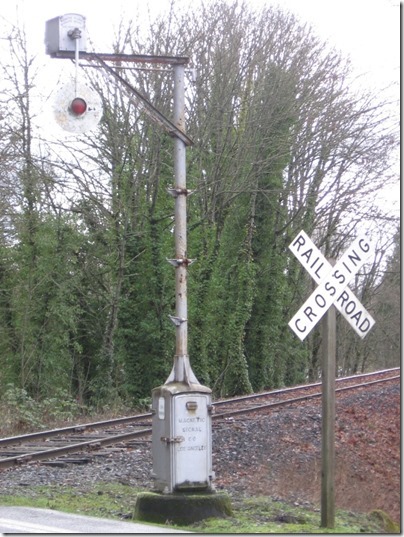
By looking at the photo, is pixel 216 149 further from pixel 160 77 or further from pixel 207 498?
pixel 207 498

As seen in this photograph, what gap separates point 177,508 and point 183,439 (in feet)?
2.23

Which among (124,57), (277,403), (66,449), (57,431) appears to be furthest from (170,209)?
(124,57)

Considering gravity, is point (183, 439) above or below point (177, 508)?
above

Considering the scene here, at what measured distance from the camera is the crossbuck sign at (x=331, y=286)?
345 inches

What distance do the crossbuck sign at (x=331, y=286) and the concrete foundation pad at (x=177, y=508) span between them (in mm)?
2271

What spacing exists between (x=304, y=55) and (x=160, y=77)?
8195mm

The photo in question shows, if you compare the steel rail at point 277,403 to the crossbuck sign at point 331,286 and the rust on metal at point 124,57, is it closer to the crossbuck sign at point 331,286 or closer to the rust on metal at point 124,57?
the rust on metal at point 124,57

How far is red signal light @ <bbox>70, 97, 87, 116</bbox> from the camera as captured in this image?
1014 cm

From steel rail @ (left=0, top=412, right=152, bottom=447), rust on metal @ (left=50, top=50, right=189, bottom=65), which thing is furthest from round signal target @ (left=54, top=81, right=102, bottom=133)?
steel rail @ (left=0, top=412, right=152, bottom=447)

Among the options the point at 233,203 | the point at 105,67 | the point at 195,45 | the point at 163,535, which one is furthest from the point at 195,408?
the point at 233,203

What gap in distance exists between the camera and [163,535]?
27.4 ft

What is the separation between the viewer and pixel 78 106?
400 inches

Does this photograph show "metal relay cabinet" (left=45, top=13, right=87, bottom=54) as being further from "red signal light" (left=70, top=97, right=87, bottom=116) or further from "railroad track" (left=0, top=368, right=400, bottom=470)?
"railroad track" (left=0, top=368, right=400, bottom=470)

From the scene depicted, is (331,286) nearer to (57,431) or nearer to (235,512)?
(235,512)
